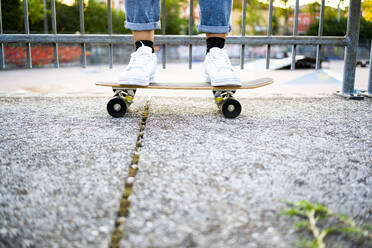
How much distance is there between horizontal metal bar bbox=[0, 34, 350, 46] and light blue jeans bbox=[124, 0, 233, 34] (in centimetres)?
64

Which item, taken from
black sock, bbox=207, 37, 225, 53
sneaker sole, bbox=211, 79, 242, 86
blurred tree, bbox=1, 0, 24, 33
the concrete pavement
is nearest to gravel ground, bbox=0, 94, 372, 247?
the concrete pavement

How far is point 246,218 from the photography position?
0.70 m

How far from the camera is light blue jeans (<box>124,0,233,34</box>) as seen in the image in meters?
1.77

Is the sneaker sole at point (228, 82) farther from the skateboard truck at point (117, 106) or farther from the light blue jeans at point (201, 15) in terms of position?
the skateboard truck at point (117, 106)

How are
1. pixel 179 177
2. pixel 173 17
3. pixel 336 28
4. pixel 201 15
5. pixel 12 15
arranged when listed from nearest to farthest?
pixel 179 177, pixel 201 15, pixel 12 15, pixel 336 28, pixel 173 17

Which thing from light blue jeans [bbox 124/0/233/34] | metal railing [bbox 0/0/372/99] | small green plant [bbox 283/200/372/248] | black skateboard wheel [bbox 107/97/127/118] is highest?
light blue jeans [bbox 124/0/233/34]

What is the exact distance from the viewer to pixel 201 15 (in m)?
1.81

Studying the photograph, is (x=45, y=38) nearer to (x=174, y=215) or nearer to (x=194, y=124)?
(x=194, y=124)

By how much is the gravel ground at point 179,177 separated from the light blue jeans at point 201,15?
52cm

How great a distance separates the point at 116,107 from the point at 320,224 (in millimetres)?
1225

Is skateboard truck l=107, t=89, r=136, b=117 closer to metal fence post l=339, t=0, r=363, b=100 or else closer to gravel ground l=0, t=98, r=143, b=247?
gravel ground l=0, t=98, r=143, b=247

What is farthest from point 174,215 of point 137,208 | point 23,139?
point 23,139

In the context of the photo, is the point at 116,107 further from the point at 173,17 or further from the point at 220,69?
the point at 173,17

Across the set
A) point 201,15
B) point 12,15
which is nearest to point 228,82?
point 201,15
